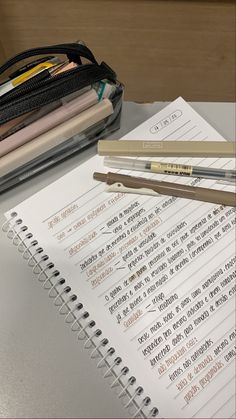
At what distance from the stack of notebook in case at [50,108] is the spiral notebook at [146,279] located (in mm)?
36

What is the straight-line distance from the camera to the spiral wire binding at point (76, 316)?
38 cm

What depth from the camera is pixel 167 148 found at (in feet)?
1.59

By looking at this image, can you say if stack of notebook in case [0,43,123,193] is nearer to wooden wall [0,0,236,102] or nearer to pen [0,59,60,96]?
pen [0,59,60,96]

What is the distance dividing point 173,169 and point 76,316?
200mm

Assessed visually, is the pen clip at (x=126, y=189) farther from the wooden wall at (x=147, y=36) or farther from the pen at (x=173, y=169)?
the wooden wall at (x=147, y=36)

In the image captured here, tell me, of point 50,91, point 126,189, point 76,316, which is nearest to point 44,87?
point 50,91

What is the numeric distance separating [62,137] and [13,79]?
0.09 m

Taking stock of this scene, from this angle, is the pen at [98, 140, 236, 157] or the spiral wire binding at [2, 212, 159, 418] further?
the pen at [98, 140, 236, 157]

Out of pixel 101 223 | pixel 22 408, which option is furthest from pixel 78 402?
pixel 101 223

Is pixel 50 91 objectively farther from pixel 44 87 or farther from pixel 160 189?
pixel 160 189

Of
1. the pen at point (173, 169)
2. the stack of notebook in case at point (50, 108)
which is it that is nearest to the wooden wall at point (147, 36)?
the stack of notebook in case at point (50, 108)

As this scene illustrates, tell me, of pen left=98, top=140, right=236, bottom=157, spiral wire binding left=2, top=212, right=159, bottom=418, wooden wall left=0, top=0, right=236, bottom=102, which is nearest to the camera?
spiral wire binding left=2, top=212, right=159, bottom=418

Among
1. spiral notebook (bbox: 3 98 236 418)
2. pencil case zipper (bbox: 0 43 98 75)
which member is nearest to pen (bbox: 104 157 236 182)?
spiral notebook (bbox: 3 98 236 418)

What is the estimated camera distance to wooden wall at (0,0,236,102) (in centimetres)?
60
